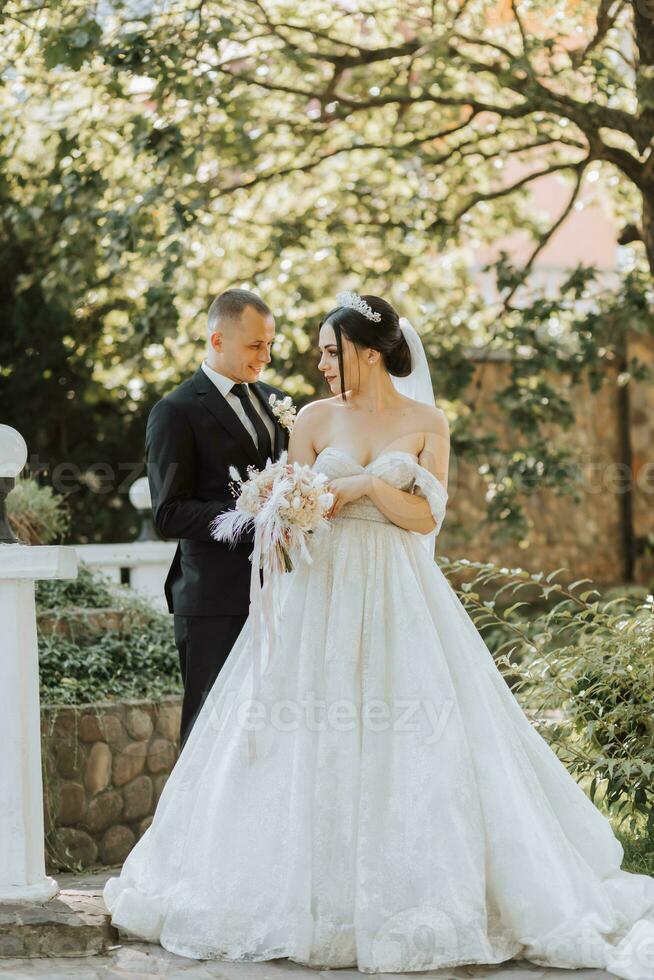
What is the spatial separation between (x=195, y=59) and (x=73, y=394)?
3.68m

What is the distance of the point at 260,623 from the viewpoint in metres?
3.74

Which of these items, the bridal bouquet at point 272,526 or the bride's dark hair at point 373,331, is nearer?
the bridal bouquet at point 272,526

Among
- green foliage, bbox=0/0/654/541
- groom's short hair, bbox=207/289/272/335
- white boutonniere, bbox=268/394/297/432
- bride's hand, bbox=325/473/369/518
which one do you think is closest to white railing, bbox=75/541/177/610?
green foliage, bbox=0/0/654/541

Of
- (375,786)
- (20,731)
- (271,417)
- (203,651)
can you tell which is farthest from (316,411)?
(20,731)

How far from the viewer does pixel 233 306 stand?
161 inches

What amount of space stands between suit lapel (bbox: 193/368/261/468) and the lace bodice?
37cm

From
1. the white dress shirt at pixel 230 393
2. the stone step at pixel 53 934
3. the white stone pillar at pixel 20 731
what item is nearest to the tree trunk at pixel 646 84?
the white dress shirt at pixel 230 393

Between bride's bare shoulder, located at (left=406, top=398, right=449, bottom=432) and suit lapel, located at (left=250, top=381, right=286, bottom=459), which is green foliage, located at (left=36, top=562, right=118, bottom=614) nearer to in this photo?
suit lapel, located at (left=250, top=381, right=286, bottom=459)

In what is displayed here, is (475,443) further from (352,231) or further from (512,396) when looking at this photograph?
(352,231)

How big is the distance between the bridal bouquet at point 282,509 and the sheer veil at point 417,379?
498mm

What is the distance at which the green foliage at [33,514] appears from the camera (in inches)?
260

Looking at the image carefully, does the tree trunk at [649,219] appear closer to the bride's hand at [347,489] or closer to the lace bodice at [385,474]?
the lace bodice at [385,474]

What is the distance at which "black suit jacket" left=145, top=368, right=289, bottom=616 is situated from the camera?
3965 millimetres

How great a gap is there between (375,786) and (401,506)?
Answer: 2.81 ft
